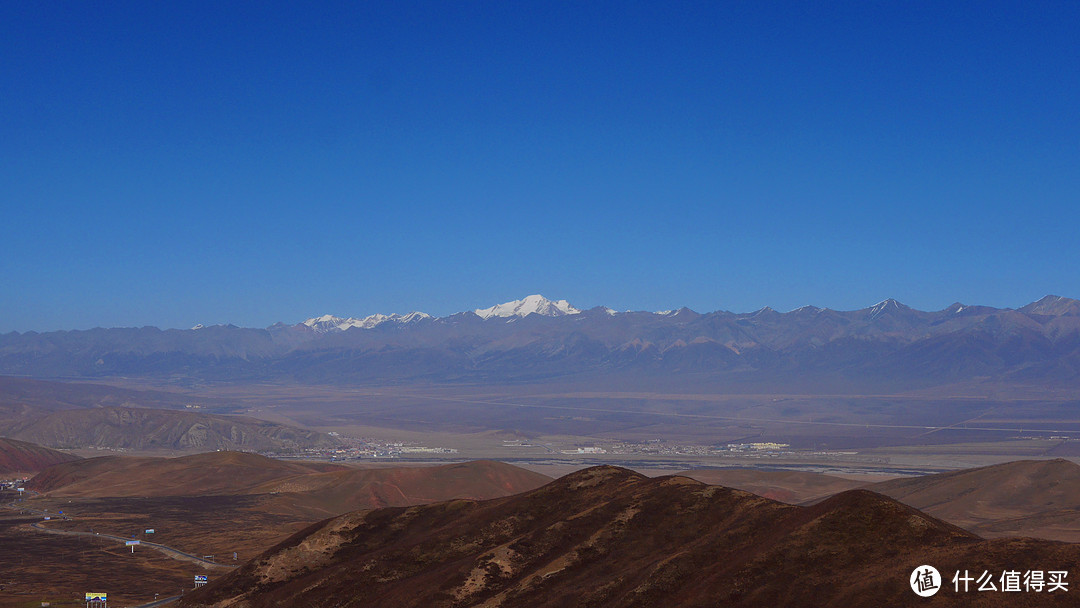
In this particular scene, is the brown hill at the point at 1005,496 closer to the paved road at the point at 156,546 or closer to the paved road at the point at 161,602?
the paved road at the point at 156,546

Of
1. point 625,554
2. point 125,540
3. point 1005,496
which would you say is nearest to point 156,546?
point 125,540

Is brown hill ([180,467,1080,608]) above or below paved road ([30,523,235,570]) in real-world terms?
above

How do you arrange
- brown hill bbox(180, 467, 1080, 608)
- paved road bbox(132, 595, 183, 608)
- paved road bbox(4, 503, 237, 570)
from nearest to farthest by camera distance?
1. brown hill bbox(180, 467, 1080, 608)
2. paved road bbox(132, 595, 183, 608)
3. paved road bbox(4, 503, 237, 570)

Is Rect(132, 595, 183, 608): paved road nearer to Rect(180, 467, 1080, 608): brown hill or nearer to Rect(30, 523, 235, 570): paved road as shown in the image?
Rect(180, 467, 1080, 608): brown hill

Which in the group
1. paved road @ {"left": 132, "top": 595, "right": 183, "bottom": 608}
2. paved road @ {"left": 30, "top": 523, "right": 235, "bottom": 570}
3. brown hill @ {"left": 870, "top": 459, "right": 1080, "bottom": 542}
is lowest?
paved road @ {"left": 132, "top": 595, "right": 183, "bottom": 608}

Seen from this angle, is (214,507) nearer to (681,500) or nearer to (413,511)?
(413,511)

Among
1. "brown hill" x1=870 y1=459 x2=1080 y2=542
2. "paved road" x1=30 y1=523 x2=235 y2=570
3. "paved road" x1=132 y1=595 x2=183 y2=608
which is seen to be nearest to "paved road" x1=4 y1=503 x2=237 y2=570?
"paved road" x1=30 y1=523 x2=235 y2=570

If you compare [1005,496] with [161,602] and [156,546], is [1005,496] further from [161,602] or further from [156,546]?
[161,602]

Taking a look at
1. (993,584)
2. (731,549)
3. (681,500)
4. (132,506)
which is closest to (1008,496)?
(681,500)
